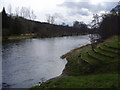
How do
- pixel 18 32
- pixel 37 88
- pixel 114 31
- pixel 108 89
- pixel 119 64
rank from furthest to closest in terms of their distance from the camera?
pixel 18 32 < pixel 114 31 < pixel 119 64 < pixel 37 88 < pixel 108 89

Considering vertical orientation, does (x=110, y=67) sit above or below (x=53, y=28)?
below

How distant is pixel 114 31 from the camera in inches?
1683

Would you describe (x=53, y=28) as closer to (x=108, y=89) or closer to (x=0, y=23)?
(x=0, y=23)

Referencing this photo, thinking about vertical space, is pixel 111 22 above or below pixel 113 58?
above

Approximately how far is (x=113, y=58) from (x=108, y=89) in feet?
21.2

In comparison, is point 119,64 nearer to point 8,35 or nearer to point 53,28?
point 8,35

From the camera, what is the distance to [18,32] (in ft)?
214

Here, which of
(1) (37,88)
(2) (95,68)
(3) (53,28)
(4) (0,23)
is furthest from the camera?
(3) (53,28)

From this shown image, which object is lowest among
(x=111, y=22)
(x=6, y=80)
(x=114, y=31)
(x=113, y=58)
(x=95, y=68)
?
(x=6, y=80)

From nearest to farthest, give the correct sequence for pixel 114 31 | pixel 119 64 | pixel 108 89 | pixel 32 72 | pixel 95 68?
pixel 108 89
pixel 119 64
pixel 95 68
pixel 32 72
pixel 114 31

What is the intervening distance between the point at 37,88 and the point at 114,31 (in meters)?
→ 38.2

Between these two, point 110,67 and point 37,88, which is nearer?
point 37,88

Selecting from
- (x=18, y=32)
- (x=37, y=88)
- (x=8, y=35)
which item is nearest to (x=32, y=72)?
(x=37, y=88)

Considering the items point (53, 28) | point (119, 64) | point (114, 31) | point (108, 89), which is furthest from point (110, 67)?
point (53, 28)
